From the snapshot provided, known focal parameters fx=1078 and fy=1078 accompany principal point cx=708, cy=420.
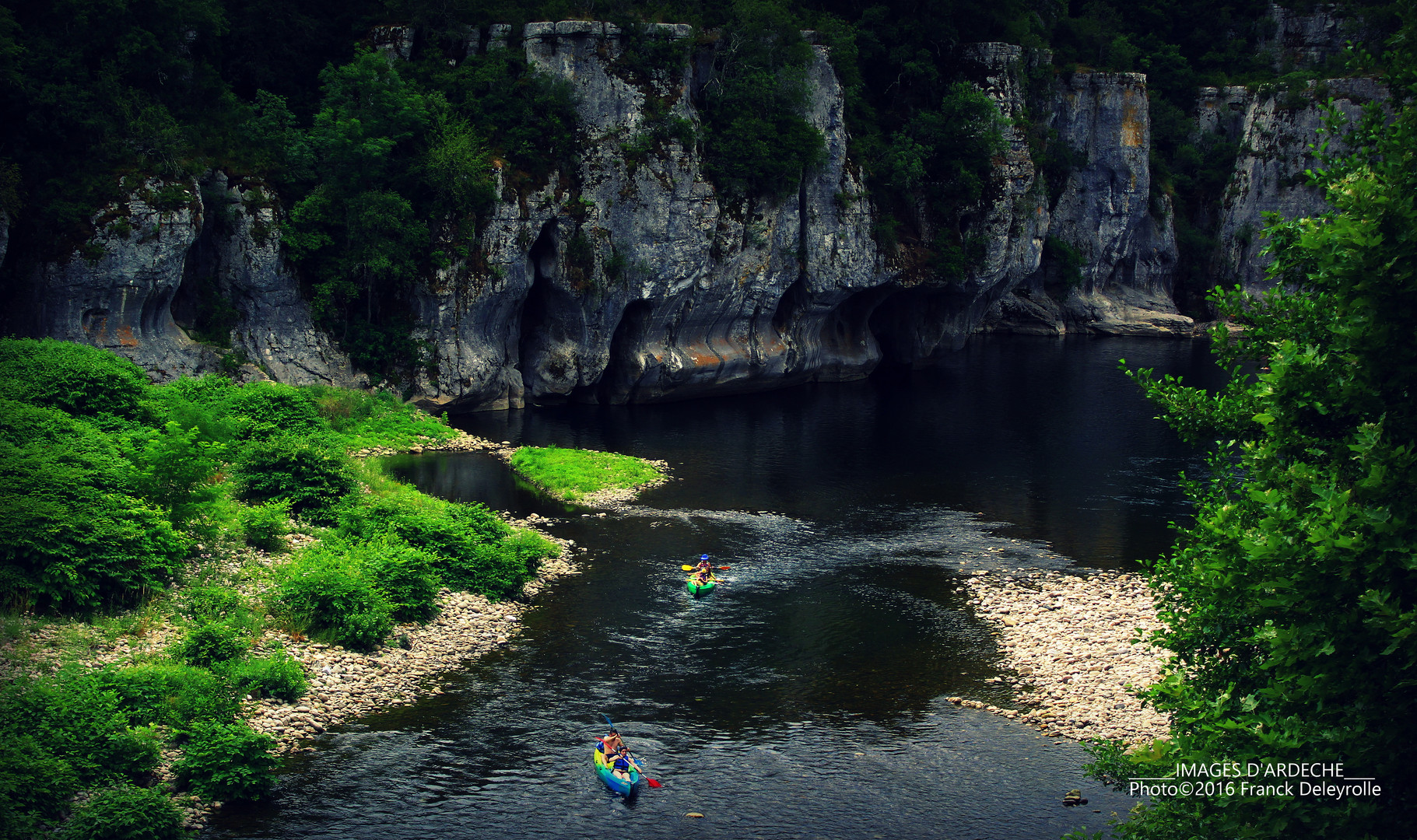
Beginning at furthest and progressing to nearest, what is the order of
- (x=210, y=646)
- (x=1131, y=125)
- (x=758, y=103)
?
1. (x=1131, y=125)
2. (x=758, y=103)
3. (x=210, y=646)

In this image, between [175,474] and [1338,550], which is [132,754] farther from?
[1338,550]

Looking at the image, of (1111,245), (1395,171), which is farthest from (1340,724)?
(1111,245)

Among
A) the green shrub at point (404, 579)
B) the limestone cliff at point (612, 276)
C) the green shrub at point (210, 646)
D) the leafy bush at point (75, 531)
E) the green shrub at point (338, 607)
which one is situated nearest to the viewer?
the green shrub at point (210, 646)

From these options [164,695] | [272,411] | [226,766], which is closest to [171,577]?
[164,695]

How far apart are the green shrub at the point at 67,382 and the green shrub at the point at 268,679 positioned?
Answer: 15.0 meters

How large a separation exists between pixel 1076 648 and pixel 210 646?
21238mm

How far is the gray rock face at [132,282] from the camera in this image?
46.3 meters

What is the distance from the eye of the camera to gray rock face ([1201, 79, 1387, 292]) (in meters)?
94.1

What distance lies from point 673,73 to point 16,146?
1255 inches

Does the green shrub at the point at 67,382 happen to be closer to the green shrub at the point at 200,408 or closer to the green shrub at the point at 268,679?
the green shrub at the point at 200,408

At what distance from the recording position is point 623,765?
21.0 m

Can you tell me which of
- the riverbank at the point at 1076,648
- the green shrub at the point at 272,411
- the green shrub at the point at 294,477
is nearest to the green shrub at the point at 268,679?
the green shrub at the point at 294,477

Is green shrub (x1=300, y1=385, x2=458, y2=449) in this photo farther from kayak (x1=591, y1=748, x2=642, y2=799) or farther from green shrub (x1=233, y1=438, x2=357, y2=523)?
kayak (x1=591, y1=748, x2=642, y2=799)

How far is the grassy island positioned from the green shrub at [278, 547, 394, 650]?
2.2 inches
